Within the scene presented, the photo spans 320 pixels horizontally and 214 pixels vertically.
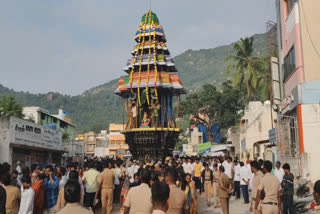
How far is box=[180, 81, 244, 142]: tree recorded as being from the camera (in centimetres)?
5297

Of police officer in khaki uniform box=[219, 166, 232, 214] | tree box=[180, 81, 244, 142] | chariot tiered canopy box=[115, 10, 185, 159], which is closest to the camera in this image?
police officer in khaki uniform box=[219, 166, 232, 214]

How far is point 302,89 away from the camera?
53.0 feet

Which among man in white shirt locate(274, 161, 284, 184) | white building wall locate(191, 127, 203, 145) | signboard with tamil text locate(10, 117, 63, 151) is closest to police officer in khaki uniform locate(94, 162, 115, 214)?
man in white shirt locate(274, 161, 284, 184)

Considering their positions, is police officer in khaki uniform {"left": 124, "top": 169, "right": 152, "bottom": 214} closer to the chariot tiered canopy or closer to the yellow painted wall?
the yellow painted wall

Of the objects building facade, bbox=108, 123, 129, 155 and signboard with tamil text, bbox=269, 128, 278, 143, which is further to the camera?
building facade, bbox=108, 123, 129, 155

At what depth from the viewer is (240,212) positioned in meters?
12.4

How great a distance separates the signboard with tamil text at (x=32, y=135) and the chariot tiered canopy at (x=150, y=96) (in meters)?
7.21

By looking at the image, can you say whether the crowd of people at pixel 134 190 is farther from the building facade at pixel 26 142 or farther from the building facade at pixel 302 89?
the building facade at pixel 26 142

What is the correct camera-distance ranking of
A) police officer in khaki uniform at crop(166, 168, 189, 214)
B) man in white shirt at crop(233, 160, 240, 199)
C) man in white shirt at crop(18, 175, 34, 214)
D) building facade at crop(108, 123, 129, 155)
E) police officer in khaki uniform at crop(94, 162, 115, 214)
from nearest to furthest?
police officer in khaki uniform at crop(166, 168, 189, 214)
man in white shirt at crop(18, 175, 34, 214)
police officer in khaki uniform at crop(94, 162, 115, 214)
man in white shirt at crop(233, 160, 240, 199)
building facade at crop(108, 123, 129, 155)

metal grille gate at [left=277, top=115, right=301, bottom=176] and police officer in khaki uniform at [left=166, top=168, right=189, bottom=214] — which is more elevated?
metal grille gate at [left=277, top=115, right=301, bottom=176]

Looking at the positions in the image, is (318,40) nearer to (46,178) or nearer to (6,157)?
(46,178)

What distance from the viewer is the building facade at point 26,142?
20656 millimetres

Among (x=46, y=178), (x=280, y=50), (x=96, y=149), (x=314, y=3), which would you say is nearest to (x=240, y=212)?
(x=46, y=178)

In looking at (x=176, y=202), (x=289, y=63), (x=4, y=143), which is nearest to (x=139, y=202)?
(x=176, y=202)
